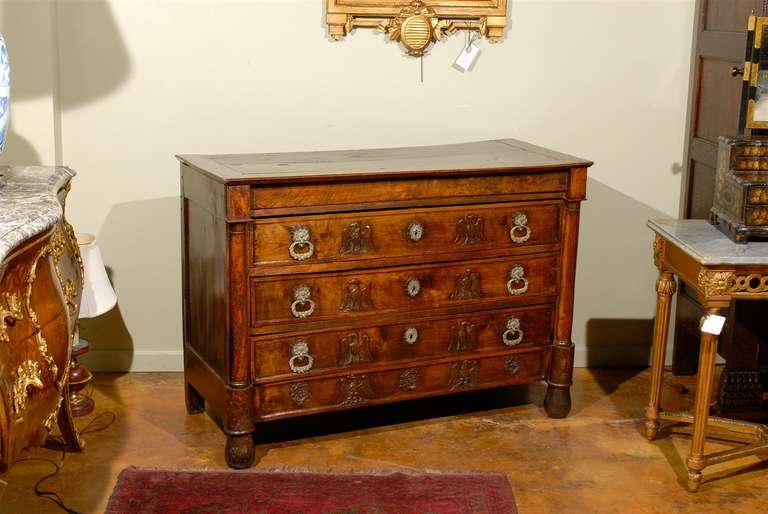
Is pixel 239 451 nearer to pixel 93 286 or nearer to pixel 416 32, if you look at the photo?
pixel 93 286

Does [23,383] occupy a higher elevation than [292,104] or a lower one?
lower

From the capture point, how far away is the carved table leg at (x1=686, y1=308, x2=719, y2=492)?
3.71 metres

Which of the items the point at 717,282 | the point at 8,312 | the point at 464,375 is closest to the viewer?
the point at 8,312

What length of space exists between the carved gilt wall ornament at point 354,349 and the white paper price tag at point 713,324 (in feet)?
4.00

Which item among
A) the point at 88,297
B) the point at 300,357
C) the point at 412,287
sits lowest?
the point at 300,357

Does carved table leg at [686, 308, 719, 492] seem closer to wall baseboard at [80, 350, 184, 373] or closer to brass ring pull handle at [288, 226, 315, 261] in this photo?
brass ring pull handle at [288, 226, 315, 261]

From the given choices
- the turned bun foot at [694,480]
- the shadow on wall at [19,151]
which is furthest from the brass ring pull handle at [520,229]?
the shadow on wall at [19,151]

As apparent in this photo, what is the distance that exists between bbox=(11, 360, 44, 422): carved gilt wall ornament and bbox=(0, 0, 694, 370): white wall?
1.66 meters

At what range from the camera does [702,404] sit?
148 inches

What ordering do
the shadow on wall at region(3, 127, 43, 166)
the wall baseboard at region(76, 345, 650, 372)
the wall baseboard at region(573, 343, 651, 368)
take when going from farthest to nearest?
the wall baseboard at region(573, 343, 651, 368) < the wall baseboard at region(76, 345, 650, 372) < the shadow on wall at region(3, 127, 43, 166)

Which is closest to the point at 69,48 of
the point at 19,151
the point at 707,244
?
the point at 19,151

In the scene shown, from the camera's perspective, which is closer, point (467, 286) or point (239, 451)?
point (239, 451)

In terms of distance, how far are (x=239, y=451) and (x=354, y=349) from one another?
562 millimetres

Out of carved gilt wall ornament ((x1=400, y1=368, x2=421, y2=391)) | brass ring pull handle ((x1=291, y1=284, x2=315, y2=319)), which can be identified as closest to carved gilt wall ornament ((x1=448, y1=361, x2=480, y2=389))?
carved gilt wall ornament ((x1=400, y1=368, x2=421, y2=391))
